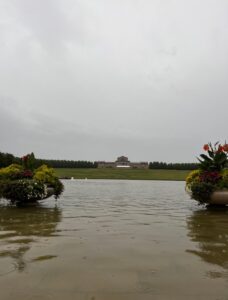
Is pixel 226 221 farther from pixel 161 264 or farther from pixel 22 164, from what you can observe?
pixel 22 164

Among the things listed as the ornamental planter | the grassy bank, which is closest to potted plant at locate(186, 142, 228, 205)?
the ornamental planter

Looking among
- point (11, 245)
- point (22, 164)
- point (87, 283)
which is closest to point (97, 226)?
point (11, 245)

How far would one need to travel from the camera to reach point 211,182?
11.0 m

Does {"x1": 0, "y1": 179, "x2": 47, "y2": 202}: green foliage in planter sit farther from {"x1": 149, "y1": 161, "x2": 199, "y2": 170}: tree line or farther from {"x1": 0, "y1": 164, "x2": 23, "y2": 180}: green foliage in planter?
{"x1": 149, "y1": 161, "x2": 199, "y2": 170}: tree line

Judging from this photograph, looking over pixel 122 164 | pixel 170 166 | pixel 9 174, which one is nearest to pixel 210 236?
pixel 9 174

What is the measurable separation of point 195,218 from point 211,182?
8.18 ft

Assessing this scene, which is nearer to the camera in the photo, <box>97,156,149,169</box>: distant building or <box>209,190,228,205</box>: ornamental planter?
<box>209,190,228,205</box>: ornamental planter

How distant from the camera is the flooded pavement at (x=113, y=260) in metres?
3.29

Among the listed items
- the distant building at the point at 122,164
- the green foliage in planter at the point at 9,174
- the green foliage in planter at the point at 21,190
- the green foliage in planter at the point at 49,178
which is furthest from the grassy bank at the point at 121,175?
the green foliage in planter at the point at 21,190

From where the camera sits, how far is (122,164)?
86.4 meters

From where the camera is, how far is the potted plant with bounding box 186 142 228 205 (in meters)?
10.7

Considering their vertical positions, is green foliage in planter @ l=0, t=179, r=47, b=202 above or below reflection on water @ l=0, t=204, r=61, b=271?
above

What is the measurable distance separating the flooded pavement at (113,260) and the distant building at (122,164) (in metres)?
73.6

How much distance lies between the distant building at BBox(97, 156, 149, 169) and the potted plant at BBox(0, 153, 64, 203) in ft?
224
